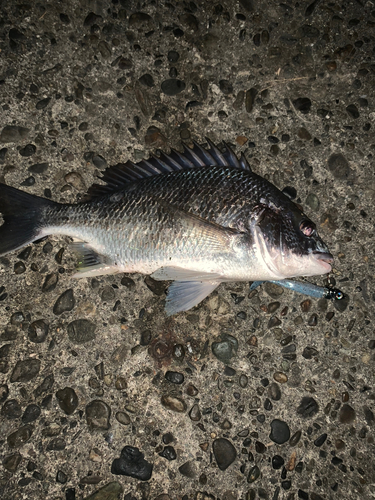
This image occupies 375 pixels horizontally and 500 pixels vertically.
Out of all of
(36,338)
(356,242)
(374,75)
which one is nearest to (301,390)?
(356,242)

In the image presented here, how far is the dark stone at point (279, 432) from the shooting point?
238 centimetres

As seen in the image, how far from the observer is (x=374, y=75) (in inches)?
111

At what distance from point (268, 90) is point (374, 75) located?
0.86m

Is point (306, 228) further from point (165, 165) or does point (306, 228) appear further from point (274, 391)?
point (274, 391)

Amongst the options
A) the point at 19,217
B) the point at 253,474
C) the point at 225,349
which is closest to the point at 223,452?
the point at 253,474

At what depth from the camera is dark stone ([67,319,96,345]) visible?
2453mm

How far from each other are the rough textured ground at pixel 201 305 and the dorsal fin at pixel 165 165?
232 mm

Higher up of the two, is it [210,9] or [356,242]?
[210,9]

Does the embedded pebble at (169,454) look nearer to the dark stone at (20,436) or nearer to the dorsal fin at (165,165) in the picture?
the dark stone at (20,436)

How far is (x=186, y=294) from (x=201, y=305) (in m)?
0.26

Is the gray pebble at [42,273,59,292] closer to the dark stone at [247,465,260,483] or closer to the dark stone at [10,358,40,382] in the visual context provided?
the dark stone at [10,358,40,382]

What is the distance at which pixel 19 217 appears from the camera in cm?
239

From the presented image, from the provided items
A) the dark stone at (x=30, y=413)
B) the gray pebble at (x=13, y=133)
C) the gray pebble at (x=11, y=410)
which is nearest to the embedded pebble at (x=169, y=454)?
the dark stone at (x=30, y=413)

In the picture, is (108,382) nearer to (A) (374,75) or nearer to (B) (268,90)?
(B) (268,90)
